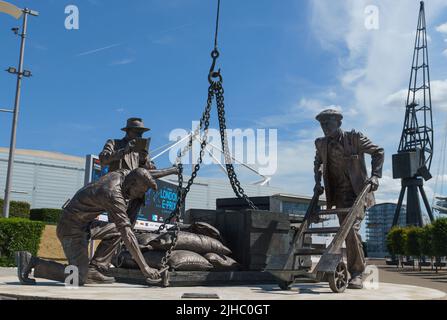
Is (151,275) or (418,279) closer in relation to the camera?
(151,275)

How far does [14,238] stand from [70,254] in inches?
412

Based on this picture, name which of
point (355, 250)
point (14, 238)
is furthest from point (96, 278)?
point (14, 238)

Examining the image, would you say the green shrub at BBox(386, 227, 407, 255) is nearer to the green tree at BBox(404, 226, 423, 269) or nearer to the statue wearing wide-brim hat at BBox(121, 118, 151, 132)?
the green tree at BBox(404, 226, 423, 269)

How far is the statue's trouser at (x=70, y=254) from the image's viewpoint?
6.41m

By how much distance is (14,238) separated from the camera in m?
15.6

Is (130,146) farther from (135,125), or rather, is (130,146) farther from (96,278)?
(96,278)

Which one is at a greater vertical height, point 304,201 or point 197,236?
point 304,201

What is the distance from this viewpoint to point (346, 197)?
7.86 metres

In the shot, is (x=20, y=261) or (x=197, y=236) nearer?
(x=20, y=261)

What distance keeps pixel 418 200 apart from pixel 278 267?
55.1 m

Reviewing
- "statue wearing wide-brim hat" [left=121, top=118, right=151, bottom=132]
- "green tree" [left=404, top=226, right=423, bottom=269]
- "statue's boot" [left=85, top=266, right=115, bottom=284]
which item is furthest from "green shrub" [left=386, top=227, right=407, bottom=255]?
"statue's boot" [left=85, top=266, right=115, bottom=284]

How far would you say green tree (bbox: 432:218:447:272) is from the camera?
27.1 m
